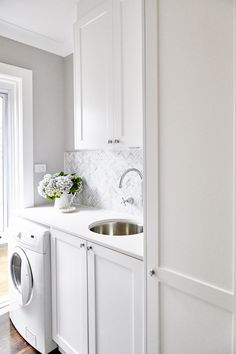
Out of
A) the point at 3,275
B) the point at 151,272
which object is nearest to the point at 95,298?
the point at 151,272

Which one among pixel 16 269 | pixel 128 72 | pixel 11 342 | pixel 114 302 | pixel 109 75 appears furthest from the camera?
pixel 16 269

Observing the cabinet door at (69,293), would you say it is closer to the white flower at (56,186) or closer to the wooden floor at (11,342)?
the wooden floor at (11,342)

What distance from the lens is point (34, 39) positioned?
231cm

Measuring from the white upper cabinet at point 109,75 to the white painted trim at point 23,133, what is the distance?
65cm

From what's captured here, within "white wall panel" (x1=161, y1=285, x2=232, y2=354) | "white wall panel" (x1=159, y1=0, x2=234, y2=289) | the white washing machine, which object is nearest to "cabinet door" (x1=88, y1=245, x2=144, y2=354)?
"white wall panel" (x1=161, y1=285, x2=232, y2=354)

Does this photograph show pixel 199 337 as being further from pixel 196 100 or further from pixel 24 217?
pixel 24 217

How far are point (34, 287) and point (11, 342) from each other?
1.73 ft

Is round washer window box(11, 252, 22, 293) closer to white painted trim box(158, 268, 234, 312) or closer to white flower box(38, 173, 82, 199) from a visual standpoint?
white flower box(38, 173, 82, 199)

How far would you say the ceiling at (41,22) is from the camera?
1.85 metres

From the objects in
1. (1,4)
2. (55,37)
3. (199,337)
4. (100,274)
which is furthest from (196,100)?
(55,37)

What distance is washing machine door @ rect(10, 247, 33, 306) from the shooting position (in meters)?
1.79

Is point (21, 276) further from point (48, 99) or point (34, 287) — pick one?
point (48, 99)

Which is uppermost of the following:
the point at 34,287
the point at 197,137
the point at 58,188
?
the point at 197,137

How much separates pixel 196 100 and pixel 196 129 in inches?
4.2
